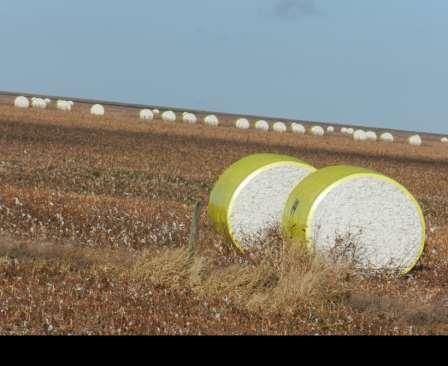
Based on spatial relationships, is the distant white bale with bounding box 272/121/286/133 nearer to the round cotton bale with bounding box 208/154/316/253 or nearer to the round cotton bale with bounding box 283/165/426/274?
the round cotton bale with bounding box 208/154/316/253

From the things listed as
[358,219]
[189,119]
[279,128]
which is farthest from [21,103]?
[358,219]

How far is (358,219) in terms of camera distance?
1517 centimetres

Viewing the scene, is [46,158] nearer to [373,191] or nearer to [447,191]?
[447,191]

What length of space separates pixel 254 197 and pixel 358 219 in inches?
79.6

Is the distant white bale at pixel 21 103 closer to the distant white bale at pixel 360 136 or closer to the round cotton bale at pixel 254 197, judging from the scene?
the distant white bale at pixel 360 136

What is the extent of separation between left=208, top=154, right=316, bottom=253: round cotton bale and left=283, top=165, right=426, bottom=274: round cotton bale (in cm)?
83

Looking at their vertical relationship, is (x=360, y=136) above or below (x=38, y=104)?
above

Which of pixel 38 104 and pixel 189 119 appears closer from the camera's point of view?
pixel 189 119

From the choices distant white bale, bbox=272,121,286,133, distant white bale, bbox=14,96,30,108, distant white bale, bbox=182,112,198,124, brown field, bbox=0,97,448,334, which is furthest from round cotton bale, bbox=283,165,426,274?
distant white bale, bbox=14,96,30,108

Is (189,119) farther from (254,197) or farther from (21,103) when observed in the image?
(254,197)

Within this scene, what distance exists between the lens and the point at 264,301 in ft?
39.3

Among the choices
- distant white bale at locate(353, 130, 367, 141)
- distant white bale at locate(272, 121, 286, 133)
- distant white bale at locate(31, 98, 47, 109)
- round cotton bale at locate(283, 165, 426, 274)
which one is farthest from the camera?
distant white bale at locate(31, 98, 47, 109)

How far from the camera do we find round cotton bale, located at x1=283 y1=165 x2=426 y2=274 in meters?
15.0

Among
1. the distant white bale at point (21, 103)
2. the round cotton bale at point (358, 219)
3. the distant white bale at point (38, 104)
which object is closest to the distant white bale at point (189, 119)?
the distant white bale at point (38, 104)
